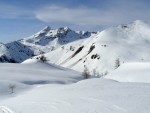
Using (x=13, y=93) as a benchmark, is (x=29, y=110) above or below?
above

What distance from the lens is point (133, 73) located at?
10369 cm

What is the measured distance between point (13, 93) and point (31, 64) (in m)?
75.4

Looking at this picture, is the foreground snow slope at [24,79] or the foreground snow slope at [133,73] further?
the foreground snow slope at [133,73]

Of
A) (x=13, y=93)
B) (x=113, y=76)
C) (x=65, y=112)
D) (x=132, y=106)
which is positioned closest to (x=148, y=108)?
(x=132, y=106)

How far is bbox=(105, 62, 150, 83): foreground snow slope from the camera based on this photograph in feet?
311

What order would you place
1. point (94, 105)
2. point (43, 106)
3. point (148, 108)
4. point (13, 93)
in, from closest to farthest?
point (148, 108) → point (94, 105) → point (43, 106) → point (13, 93)

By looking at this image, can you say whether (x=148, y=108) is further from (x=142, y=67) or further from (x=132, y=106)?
(x=142, y=67)

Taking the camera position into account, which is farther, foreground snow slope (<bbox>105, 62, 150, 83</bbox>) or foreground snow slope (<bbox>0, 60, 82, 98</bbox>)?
foreground snow slope (<bbox>105, 62, 150, 83</bbox>)

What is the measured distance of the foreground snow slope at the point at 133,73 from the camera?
94925 millimetres

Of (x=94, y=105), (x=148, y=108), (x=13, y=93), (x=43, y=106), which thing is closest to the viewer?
(x=148, y=108)

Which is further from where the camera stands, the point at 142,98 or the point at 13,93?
the point at 13,93

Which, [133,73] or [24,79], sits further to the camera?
[133,73]

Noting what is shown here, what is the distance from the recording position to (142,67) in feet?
364

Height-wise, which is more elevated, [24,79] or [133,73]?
[133,73]
